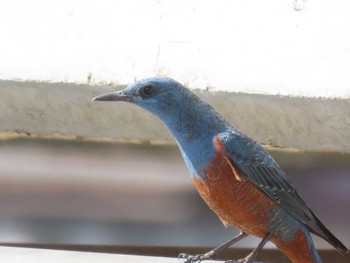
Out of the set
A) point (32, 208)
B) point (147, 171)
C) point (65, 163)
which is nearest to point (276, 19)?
point (147, 171)

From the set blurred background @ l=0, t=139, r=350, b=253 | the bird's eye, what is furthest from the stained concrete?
the bird's eye

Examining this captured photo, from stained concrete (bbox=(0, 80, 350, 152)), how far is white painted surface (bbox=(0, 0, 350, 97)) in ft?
0.28

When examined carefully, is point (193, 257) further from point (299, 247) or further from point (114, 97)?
point (114, 97)

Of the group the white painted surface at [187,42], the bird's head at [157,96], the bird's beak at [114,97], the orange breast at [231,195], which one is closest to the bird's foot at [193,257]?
the orange breast at [231,195]

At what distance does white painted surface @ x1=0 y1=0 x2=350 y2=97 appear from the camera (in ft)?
12.5

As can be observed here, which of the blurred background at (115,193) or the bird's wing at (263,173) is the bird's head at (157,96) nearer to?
the bird's wing at (263,173)

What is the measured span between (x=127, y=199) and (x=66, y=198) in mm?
309

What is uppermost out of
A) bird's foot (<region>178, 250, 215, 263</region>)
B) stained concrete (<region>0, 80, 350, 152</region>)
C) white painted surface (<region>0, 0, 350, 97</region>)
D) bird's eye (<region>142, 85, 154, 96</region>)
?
white painted surface (<region>0, 0, 350, 97</region>)

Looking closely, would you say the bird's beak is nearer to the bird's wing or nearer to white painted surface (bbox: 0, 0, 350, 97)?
the bird's wing

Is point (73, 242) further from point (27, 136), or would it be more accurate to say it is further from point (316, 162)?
point (316, 162)

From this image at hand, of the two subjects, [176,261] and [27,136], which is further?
[27,136]

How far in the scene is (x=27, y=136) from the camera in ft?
13.1

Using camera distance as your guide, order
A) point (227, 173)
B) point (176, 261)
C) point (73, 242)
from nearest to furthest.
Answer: point (176, 261)
point (227, 173)
point (73, 242)

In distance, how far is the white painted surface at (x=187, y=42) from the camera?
3805mm
